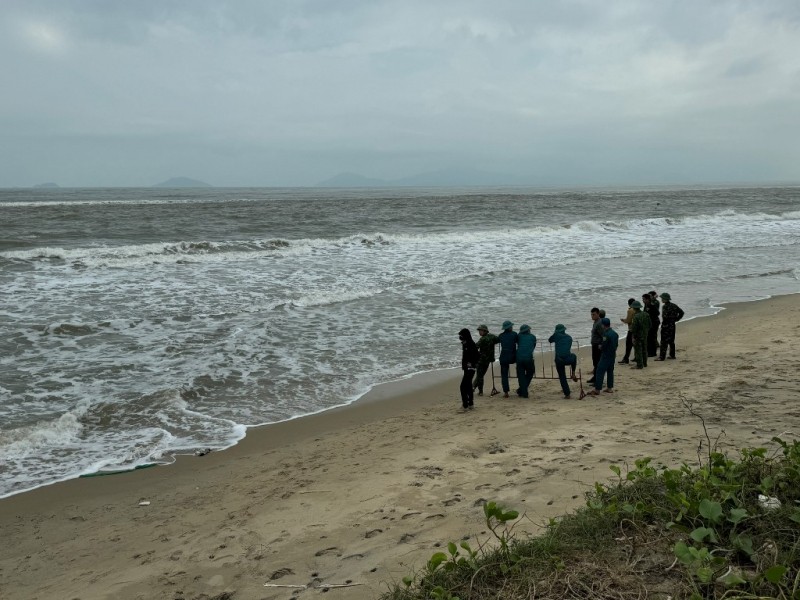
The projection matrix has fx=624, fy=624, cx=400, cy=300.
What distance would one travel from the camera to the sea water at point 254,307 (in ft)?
29.3

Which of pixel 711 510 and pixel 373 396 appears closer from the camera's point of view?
pixel 711 510

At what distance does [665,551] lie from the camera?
3.39m

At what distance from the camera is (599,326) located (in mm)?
9930

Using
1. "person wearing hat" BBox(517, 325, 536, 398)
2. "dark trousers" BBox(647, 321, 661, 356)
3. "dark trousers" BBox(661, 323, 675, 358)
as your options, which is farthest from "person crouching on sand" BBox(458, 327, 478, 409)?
"dark trousers" BBox(647, 321, 661, 356)

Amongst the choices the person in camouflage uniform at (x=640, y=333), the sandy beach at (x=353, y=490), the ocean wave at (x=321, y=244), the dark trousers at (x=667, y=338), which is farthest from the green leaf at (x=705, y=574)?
the ocean wave at (x=321, y=244)

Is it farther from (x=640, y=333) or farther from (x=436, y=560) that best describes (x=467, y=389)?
(x=436, y=560)

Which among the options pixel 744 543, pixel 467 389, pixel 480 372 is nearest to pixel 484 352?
pixel 480 372

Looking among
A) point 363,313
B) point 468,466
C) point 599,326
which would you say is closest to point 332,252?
point 363,313

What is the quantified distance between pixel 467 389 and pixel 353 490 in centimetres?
331

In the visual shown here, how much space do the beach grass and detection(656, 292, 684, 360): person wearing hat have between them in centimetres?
805

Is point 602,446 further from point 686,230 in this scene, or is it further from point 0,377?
point 686,230

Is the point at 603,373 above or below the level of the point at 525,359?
below

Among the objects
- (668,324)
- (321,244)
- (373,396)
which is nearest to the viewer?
(373,396)

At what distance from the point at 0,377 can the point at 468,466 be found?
8329mm
